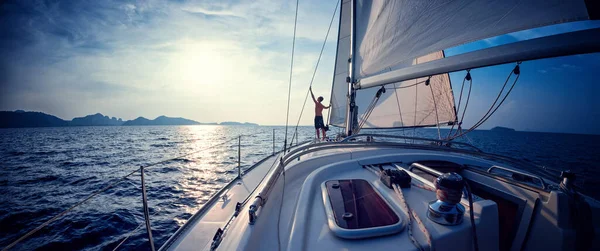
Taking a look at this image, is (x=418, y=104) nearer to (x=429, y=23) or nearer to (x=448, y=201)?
(x=429, y=23)

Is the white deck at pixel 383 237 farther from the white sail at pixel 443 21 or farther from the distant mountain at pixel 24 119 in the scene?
the distant mountain at pixel 24 119

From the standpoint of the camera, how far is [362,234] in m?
1.20

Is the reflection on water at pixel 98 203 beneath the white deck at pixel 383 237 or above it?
beneath

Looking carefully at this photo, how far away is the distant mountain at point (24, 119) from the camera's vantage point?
112 m

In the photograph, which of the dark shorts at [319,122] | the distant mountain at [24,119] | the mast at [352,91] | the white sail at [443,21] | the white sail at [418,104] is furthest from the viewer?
the distant mountain at [24,119]

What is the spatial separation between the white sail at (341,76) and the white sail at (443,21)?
5729 mm

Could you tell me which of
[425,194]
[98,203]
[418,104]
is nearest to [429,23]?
[425,194]

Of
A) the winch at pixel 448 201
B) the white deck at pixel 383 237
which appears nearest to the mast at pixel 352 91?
the white deck at pixel 383 237

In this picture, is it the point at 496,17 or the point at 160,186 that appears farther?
the point at 160,186

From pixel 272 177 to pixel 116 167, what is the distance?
14658mm

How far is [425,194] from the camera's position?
169cm

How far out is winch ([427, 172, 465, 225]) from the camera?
1.15 metres

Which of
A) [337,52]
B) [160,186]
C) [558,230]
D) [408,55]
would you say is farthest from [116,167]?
[558,230]

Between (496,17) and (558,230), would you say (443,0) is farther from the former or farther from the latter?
(558,230)
